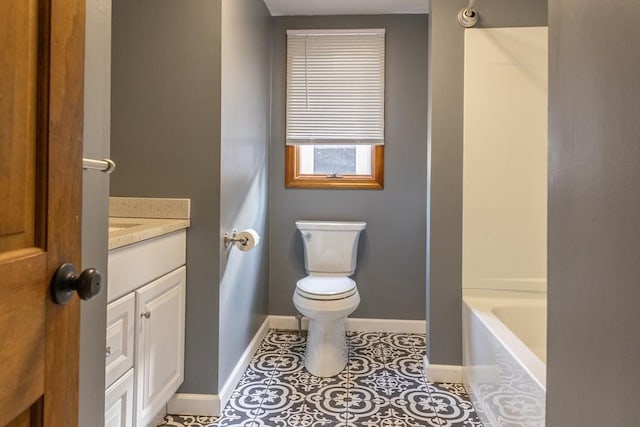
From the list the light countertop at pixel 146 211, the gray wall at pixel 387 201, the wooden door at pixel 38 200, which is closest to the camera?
the wooden door at pixel 38 200

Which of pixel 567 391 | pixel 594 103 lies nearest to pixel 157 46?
pixel 594 103

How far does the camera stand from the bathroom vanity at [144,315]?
4.44 feet

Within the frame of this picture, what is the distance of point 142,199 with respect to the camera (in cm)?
191

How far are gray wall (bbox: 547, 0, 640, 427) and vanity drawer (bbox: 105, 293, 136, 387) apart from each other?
123 centimetres

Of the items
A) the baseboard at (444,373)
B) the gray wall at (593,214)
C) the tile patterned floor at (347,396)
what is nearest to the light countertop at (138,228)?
the tile patterned floor at (347,396)

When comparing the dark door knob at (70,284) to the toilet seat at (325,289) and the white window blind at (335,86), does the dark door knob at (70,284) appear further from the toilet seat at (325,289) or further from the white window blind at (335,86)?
the white window blind at (335,86)

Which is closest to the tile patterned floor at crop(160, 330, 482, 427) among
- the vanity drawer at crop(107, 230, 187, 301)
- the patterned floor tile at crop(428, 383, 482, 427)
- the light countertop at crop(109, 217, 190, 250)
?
the patterned floor tile at crop(428, 383, 482, 427)

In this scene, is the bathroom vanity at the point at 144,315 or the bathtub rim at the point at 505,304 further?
the bathtub rim at the point at 505,304

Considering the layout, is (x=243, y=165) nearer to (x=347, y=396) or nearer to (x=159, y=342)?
(x=159, y=342)

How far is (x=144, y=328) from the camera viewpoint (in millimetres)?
1544

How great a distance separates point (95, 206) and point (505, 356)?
1499 millimetres

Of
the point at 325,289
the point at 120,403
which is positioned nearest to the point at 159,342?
the point at 120,403

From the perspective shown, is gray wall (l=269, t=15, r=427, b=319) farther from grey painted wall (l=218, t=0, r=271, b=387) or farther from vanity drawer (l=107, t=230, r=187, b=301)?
vanity drawer (l=107, t=230, r=187, b=301)

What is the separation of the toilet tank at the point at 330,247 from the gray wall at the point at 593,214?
189 cm
